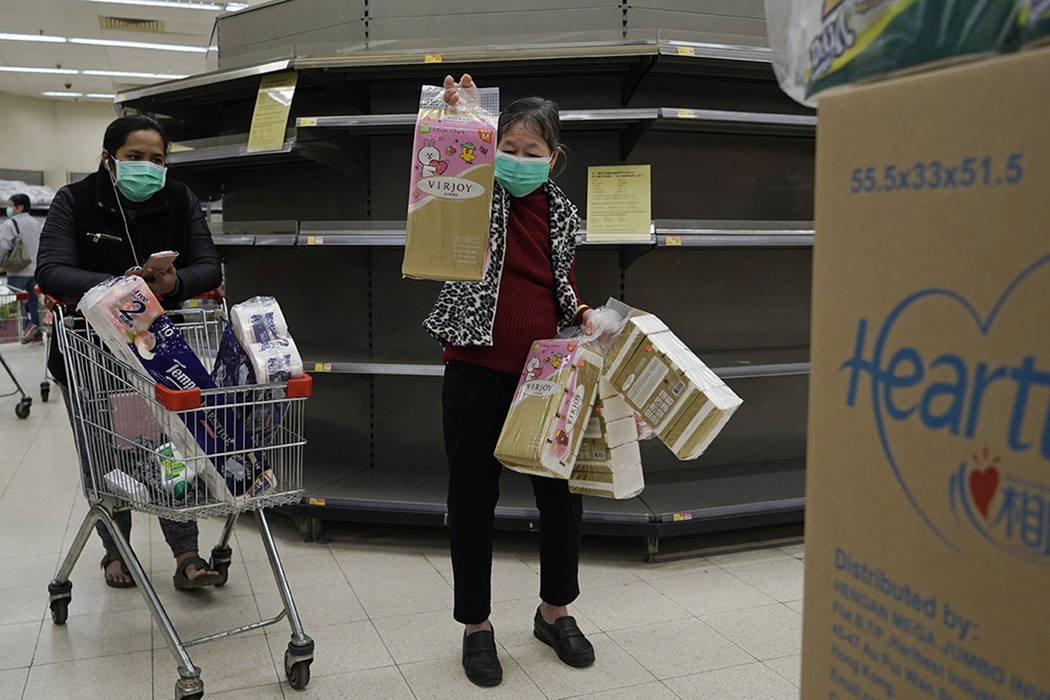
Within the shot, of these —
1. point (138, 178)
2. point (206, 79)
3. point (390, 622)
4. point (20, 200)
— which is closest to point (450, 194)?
point (138, 178)

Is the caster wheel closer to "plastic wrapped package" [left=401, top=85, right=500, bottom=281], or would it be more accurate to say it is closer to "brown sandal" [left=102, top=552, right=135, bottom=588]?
"brown sandal" [left=102, top=552, right=135, bottom=588]

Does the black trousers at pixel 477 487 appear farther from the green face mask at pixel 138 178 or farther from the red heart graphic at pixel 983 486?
the red heart graphic at pixel 983 486

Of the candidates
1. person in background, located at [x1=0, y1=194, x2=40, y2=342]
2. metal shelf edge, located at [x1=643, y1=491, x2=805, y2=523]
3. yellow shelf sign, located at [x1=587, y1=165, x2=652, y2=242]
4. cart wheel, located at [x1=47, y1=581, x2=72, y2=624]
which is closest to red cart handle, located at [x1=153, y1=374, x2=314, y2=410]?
cart wheel, located at [x1=47, y1=581, x2=72, y2=624]

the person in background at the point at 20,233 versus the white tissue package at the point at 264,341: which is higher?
the person in background at the point at 20,233

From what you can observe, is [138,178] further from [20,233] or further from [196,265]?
[20,233]

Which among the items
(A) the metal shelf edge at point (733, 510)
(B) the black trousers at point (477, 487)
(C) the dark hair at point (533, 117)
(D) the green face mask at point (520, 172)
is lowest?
(A) the metal shelf edge at point (733, 510)

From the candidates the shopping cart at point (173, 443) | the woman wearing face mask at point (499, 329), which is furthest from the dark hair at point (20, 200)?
the woman wearing face mask at point (499, 329)

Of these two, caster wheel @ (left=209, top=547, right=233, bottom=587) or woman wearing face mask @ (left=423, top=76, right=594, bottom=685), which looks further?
caster wheel @ (left=209, top=547, right=233, bottom=587)

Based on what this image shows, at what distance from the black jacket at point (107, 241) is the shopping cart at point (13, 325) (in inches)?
143

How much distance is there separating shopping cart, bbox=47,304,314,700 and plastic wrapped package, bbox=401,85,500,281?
537mm

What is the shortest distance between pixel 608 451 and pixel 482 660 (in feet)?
2.16

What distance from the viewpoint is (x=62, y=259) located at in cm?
240

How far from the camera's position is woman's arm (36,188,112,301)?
2289mm

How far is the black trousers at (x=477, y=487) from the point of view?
7.12ft
